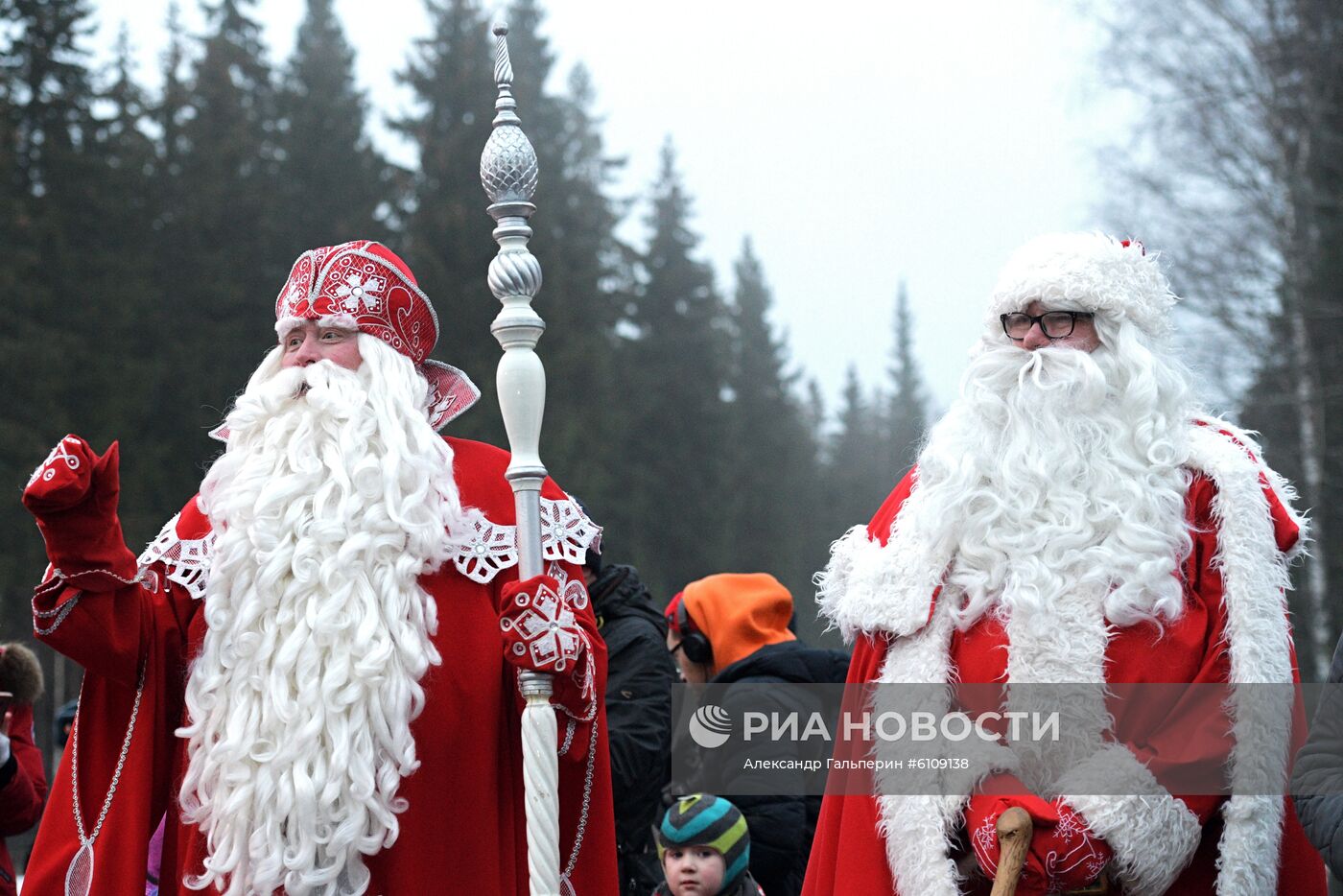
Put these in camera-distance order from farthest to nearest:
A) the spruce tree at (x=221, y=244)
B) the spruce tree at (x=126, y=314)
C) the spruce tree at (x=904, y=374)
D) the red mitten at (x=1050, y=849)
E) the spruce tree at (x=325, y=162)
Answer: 1. the spruce tree at (x=904, y=374)
2. the spruce tree at (x=325, y=162)
3. the spruce tree at (x=221, y=244)
4. the spruce tree at (x=126, y=314)
5. the red mitten at (x=1050, y=849)

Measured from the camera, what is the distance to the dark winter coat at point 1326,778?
129 inches

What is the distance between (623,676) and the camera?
202 inches

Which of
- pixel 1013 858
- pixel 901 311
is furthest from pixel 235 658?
pixel 901 311

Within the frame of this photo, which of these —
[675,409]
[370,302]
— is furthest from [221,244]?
[370,302]

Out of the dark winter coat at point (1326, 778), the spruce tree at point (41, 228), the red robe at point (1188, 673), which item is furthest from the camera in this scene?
the spruce tree at point (41, 228)

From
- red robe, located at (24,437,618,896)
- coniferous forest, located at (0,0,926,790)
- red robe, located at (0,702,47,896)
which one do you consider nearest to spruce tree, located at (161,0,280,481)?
coniferous forest, located at (0,0,926,790)

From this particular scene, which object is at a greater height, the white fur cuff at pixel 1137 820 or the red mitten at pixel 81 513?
the red mitten at pixel 81 513

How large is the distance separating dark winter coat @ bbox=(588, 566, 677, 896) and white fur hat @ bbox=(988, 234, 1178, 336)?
5.70 feet

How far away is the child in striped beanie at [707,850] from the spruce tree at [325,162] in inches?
881

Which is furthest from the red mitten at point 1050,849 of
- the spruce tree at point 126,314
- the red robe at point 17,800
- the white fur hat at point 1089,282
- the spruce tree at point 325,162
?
the spruce tree at point 325,162

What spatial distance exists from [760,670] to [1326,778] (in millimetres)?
2424

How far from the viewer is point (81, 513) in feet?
11.7

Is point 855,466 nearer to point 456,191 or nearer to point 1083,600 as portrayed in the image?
point 456,191

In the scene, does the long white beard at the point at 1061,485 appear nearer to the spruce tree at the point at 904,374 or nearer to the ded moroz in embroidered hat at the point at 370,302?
the ded moroz in embroidered hat at the point at 370,302
